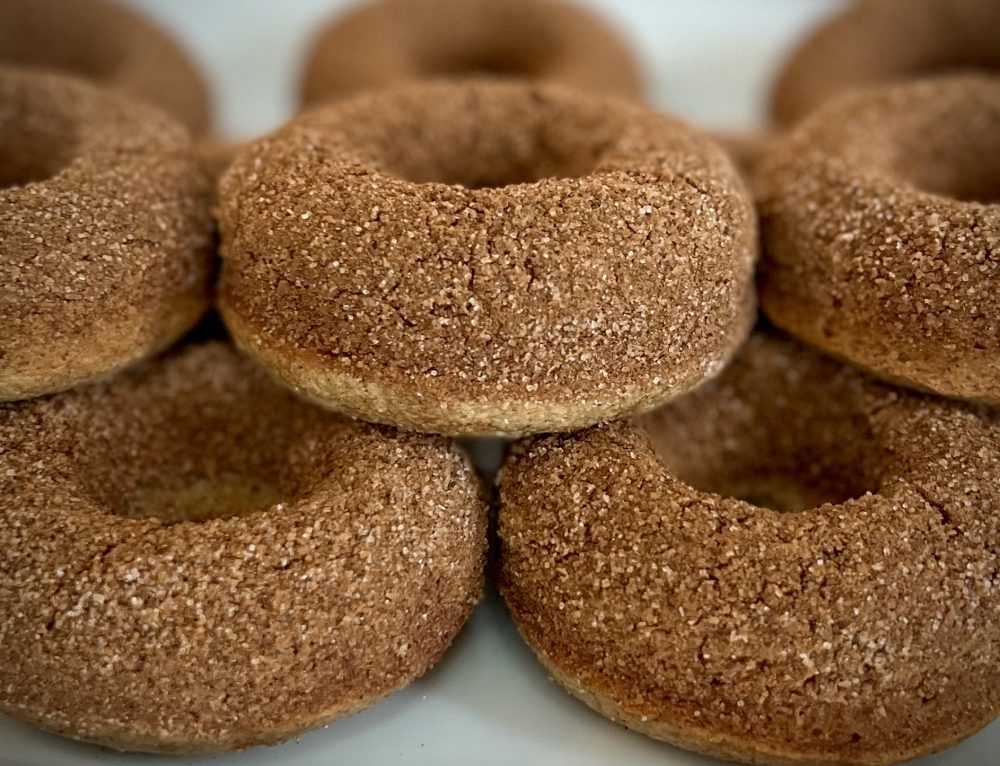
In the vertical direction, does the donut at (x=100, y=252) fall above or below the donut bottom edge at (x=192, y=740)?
above

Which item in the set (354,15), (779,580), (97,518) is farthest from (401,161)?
(354,15)

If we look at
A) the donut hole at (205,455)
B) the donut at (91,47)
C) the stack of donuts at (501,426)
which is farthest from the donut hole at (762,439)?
the donut at (91,47)

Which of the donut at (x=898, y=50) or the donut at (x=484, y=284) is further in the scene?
the donut at (x=898, y=50)

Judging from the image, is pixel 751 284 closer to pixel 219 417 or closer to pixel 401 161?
pixel 401 161

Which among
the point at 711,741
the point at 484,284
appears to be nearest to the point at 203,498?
the point at 484,284

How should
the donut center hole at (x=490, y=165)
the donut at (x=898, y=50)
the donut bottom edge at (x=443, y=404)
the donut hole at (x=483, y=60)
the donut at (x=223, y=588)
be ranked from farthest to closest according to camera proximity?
the donut hole at (x=483, y=60), the donut at (x=898, y=50), the donut center hole at (x=490, y=165), the donut bottom edge at (x=443, y=404), the donut at (x=223, y=588)

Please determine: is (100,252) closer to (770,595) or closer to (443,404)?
(443,404)

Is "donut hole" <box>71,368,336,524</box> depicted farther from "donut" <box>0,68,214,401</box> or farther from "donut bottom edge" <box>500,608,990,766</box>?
"donut bottom edge" <box>500,608,990,766</box>

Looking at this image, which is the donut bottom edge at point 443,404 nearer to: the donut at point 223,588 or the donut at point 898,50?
the donut at point 223,588

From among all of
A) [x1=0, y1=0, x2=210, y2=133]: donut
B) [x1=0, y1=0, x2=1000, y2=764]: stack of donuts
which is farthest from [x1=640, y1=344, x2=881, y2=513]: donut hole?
[x1=0, y1=0, x2=210, y2=133]: donut
